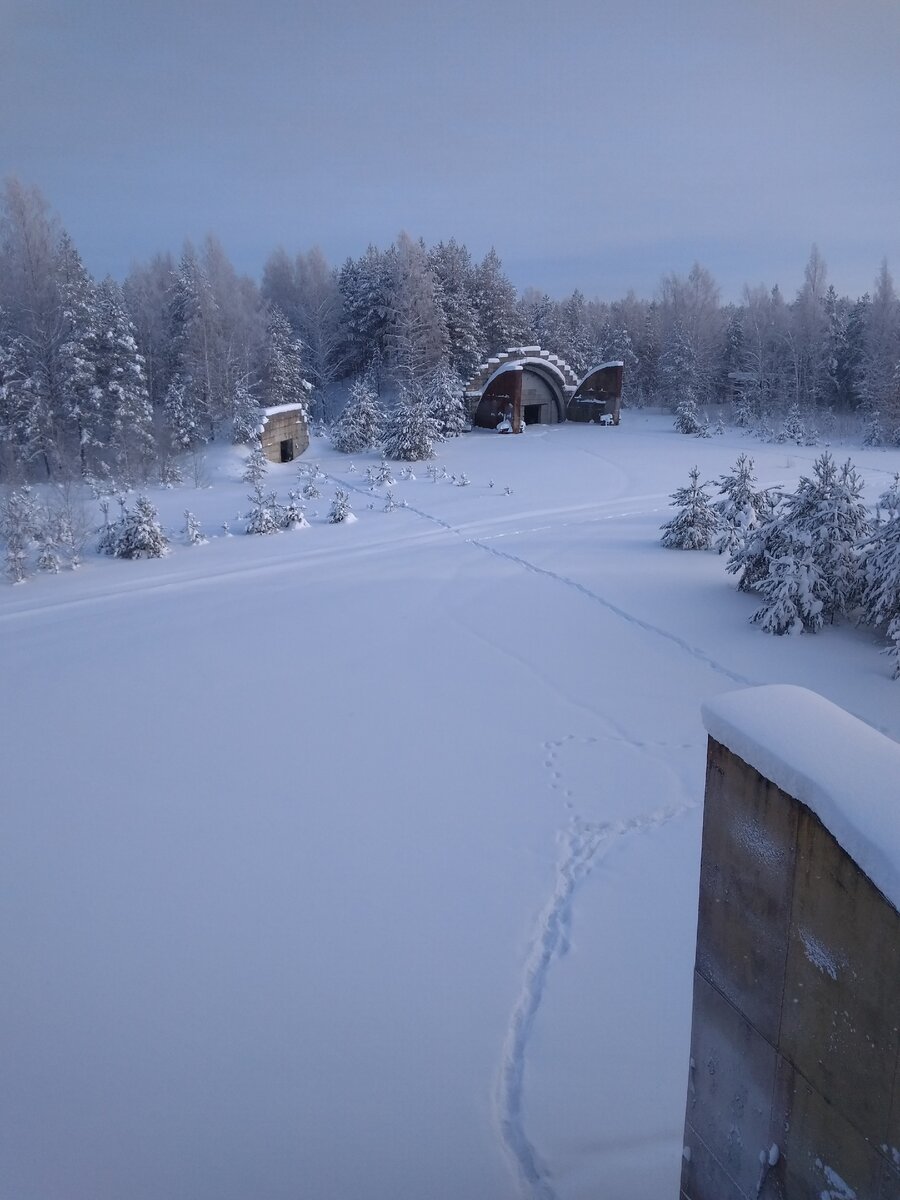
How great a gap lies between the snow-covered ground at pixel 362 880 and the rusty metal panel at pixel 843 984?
1.59m

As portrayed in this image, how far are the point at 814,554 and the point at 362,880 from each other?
6.73m

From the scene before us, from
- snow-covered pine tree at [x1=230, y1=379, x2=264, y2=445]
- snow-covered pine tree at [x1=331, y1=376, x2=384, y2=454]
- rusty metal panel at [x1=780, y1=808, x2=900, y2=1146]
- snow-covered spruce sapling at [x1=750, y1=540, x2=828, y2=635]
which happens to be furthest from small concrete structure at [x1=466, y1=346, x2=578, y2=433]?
rusty metal panel at [x1=780, y1=808, x2=900, y2=1146]

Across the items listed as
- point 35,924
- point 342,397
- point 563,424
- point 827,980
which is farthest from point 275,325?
point 827,980

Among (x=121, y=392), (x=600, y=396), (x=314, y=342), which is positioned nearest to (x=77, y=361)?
(x=121, y=392)

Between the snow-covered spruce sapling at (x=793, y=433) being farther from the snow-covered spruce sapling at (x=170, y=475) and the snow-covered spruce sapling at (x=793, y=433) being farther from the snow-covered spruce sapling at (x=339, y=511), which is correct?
the snow-covered spruce sapling at (x=170, y=475)

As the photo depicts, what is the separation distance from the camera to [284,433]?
885 inches

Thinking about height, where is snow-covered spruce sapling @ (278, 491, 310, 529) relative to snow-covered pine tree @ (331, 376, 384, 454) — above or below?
below

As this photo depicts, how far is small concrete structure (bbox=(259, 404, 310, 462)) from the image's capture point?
71.1 feet

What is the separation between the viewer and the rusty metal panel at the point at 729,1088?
222 cm

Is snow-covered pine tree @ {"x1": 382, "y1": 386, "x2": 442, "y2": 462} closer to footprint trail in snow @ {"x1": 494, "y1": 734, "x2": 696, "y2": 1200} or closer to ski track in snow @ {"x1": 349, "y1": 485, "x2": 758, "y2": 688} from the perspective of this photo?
ski track in snow @ {"x1": 349, "y1": 485, "x2": 758, "y2": 688}

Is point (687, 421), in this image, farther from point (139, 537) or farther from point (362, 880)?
point (362, 880)

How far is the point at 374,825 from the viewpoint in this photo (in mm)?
5438

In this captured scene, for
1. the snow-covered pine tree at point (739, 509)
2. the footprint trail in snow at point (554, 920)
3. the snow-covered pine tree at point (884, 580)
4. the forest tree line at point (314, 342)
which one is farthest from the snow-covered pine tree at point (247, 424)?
the footprint trail in snow at point (554, 920)

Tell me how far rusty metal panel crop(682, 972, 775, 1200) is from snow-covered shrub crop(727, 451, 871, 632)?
6.88m
